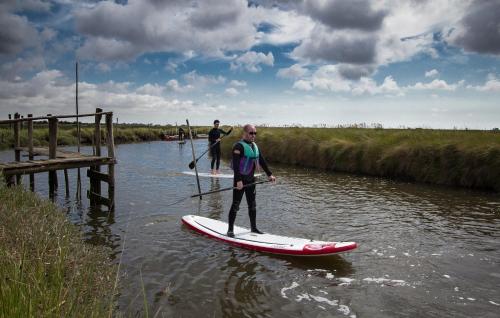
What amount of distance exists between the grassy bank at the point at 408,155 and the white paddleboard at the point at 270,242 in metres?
10.6

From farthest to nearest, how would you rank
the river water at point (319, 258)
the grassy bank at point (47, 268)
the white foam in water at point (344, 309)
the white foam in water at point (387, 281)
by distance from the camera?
the white foam in water at point (387, 281) → the river water at point (319, 258) → the white foam in water at point (344, 309) → the grassy bank at point (47, 268)

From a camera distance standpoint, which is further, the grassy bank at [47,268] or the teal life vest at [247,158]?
the teal life vest at [247,158]

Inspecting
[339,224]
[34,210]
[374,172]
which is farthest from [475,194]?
[34,210]

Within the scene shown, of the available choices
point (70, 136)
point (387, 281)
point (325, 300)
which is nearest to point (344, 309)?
point (325, 300)

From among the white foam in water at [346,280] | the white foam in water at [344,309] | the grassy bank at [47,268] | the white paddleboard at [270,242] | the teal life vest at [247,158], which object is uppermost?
the teal life vest at [247,158]

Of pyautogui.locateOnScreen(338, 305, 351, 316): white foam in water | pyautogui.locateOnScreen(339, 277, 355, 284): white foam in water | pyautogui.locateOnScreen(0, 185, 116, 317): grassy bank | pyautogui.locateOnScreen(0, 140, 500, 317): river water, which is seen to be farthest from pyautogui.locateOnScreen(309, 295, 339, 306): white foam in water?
pyautogui.locateOnScreen(0, 185, 116, 317): grassy bank

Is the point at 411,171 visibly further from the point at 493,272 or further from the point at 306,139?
the point at 493,272

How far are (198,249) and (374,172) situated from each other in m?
13.7

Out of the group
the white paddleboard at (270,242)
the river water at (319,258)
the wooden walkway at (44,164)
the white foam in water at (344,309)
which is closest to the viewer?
the white foam in water at (344,309)

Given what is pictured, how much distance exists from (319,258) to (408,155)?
1232 cm

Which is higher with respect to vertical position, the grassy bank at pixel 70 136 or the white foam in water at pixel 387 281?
the grassy bank at pixel 70 136

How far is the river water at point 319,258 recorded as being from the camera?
20.0 feet

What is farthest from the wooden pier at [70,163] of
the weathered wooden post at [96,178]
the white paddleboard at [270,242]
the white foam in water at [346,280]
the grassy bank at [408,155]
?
the grassy bank at [408,155]

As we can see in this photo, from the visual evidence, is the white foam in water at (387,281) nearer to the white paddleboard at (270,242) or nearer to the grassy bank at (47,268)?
the white paddleboard at (270,242)
